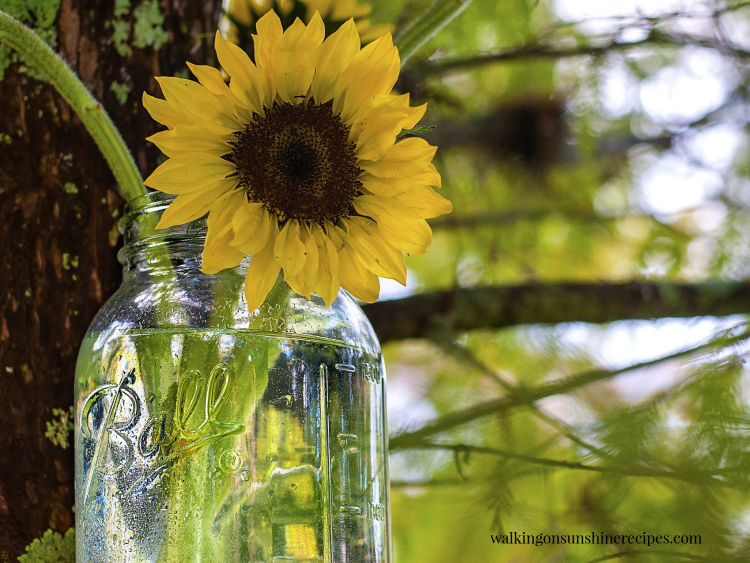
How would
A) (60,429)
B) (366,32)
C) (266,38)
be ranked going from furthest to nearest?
(366,32) < (60,429) < (266,38)

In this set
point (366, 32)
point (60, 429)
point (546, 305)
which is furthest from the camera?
point (546, 305)

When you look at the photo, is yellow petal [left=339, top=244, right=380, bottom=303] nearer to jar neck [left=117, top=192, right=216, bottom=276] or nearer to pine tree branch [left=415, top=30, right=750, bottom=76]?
jar neck [left=117, top=192, right=216, bottom=276]

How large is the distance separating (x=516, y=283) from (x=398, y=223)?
501 mm

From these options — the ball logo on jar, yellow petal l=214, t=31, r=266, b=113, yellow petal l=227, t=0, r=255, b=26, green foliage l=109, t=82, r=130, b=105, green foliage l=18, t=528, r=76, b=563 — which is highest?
yellow petal l=227, t=0, r=255, b=26

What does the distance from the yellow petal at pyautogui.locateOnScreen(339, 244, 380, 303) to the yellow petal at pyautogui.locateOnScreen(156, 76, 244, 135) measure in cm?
11

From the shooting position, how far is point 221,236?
0.41 m

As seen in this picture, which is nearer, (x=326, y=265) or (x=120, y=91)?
(x=326, y=265)

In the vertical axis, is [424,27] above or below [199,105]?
above

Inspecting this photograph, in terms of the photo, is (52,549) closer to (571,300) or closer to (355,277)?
(355,277)

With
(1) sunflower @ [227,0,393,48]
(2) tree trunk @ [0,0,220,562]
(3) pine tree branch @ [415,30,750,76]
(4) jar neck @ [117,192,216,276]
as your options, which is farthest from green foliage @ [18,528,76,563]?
(3) pine tree branch @ [415,30,750,76]

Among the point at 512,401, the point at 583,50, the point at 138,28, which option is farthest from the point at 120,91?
the point at 583,50

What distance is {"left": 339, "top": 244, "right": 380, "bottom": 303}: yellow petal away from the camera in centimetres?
43

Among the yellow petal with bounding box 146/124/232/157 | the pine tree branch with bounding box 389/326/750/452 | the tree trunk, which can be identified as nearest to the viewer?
the yellow petal with bounding box 146/124/232/157

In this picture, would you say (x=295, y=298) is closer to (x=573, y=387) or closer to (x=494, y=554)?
(x=573, y=387)
